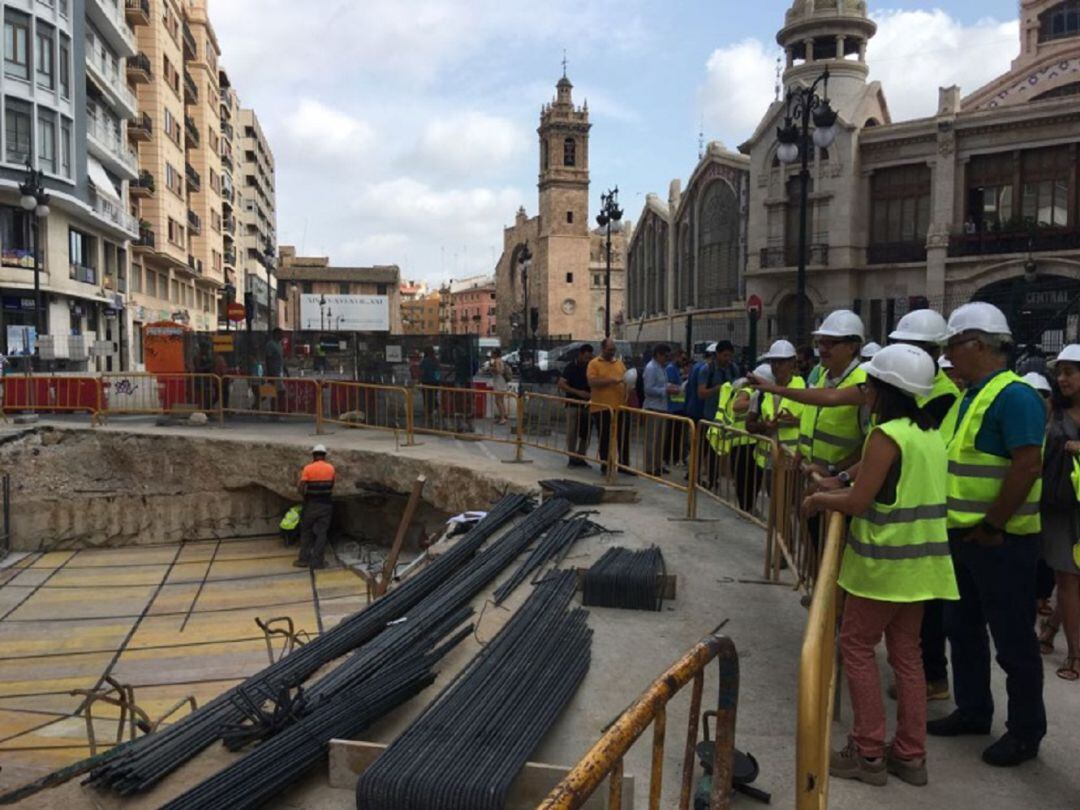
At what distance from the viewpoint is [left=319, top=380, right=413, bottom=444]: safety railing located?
1509 centimetres

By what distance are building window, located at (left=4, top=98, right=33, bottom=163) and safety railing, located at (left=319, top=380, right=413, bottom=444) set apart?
18815mm

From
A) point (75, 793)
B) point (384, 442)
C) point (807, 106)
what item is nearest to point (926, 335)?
point (75, 793)

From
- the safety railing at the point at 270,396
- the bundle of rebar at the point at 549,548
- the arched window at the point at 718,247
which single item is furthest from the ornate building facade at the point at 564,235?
the bundle of rebar at the point at 549,548

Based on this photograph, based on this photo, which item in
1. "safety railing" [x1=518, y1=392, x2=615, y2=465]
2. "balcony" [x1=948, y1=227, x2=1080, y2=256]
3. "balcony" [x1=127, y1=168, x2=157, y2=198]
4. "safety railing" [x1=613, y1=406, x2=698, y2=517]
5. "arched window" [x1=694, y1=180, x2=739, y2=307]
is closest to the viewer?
"safety railing" [x1=613, y1=406, x2=698, y2=517]

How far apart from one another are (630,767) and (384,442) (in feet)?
35.3

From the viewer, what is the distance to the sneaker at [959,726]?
3.76 metres

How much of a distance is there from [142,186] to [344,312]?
56.4 feet

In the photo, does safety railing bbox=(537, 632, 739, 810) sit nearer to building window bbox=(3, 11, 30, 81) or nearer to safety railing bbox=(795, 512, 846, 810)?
safety railing bbox=(795, 512, 846, 810)

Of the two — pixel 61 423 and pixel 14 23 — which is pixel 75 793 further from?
pixel 14 23

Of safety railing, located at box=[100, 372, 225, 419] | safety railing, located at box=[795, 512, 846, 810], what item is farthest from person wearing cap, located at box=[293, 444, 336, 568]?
safety railing, located at box=[795, 512, 846, 810]

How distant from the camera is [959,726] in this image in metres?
3.77

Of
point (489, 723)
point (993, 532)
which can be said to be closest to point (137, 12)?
point (489, 723)

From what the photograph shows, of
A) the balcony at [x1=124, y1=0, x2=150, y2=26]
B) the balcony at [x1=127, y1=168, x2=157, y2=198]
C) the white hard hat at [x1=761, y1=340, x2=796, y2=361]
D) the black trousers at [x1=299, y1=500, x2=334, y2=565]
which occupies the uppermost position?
the balcony at [x1=124, y1=0, x2=150, y2=26]

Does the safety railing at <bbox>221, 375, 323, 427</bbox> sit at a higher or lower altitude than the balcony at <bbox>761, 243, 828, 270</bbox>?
lower
